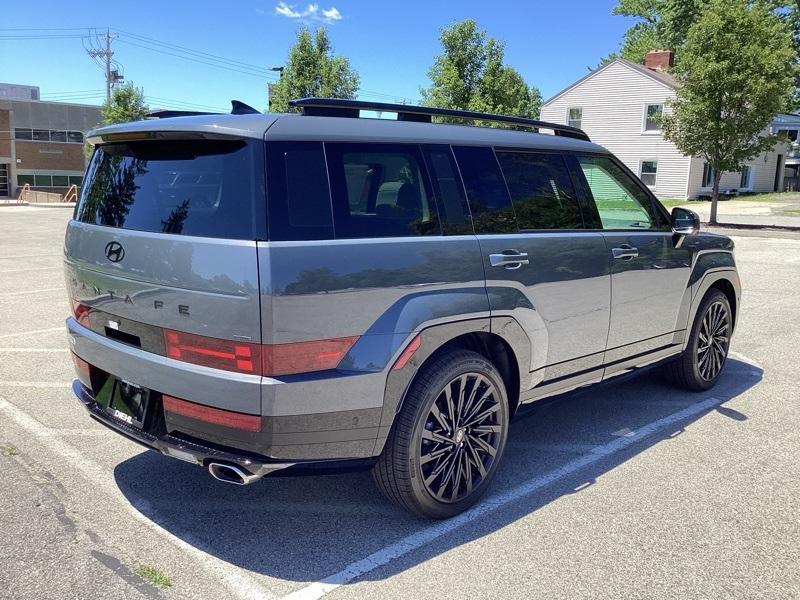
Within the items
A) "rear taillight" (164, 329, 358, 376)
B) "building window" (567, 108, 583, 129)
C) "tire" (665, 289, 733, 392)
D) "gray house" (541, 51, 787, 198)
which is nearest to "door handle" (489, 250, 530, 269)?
"rear taillight" (164, 329, 358, 376)

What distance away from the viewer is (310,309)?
9.02 feet

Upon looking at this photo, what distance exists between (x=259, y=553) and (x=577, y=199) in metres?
2.72

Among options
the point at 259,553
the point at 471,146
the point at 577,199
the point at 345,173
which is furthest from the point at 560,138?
the point at 259,553

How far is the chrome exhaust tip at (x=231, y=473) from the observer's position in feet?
9.25

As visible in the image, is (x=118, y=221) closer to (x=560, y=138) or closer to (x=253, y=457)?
(x=253, y=457)

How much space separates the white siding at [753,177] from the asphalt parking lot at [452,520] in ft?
108

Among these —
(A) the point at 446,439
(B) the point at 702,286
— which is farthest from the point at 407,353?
(B) the point at 702,286

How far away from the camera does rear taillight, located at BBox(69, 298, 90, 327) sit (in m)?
3.47

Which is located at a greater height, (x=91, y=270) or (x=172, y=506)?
(x=91, y=270)

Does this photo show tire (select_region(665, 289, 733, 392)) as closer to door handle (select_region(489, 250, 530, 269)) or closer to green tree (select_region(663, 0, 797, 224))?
door handle (select_region(489, 250, 530, 269))

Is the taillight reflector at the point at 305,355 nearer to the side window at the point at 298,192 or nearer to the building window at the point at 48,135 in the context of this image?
the side window at the point at 298,192

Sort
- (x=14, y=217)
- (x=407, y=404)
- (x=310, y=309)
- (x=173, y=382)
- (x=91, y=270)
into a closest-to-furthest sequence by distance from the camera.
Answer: (x=310, y=309) < (x=173, y=382) < (x=407, y=404) < (x=91, y=270) < (x=14, y=217)

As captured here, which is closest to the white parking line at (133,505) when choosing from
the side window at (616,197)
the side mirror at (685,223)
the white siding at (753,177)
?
the side window at (616,197)

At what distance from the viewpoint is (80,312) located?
139 inches
